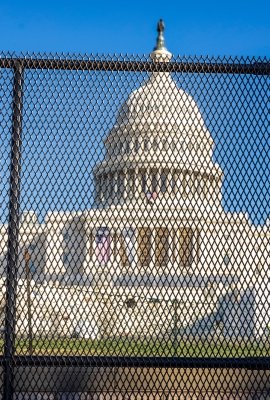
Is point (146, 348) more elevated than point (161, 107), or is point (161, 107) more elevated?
point (161, 107)

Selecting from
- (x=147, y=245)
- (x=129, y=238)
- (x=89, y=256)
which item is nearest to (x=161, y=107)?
(x=89, y=256)

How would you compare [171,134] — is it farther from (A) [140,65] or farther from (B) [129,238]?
(B) [129,238]

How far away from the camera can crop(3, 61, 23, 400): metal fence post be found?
3791 mm

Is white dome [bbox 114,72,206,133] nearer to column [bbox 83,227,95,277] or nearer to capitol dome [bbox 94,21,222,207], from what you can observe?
capitol dome [bbox 94,21,222,207]

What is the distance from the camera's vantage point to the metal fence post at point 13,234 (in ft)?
12.4

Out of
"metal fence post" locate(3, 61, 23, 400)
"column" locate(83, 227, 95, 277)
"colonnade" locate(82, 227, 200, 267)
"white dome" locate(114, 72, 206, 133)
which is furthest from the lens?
"colonnade" locate(82, 227, 200, 267)

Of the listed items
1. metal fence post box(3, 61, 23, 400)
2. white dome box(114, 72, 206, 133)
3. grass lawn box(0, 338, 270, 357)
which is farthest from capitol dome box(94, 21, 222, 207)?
grass lawn box(0, 338, 270, 357)

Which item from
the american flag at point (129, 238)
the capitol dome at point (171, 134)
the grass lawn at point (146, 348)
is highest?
the capitol dome at point (171, 134)

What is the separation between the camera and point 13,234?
12.8ft

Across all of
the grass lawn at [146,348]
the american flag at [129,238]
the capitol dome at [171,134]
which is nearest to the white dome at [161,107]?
the capitol dome at [171,134]

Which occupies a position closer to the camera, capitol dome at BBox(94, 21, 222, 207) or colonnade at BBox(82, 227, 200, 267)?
capitol dome at BBox(94, 21, 222, 207)

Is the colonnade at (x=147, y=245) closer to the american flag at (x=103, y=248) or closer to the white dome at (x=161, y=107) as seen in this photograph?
the american flag at (x=103, y=248)

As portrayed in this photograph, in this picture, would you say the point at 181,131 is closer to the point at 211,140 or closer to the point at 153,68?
the point at 211,140

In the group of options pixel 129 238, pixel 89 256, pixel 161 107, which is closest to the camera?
pixel 161 107
